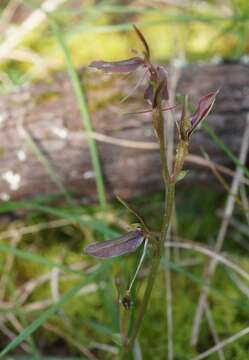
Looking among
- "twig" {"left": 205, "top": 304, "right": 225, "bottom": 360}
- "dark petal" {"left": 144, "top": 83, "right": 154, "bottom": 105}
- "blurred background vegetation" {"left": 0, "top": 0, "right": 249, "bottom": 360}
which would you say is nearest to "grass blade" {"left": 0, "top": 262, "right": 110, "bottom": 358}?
"blurred background vegetation" {"left": 0, "top": 0, "right": 249, "bottom": 360}

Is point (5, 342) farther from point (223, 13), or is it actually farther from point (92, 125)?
point (223, 13)

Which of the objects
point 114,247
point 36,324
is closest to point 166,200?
point 114,247

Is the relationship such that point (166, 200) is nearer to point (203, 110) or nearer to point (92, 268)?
point (203, 110)

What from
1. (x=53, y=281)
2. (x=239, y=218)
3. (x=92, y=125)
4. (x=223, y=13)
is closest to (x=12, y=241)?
(x=53, y=281)

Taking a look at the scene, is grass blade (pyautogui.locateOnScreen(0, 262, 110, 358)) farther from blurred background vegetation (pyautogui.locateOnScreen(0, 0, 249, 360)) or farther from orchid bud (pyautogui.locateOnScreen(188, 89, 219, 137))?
orchid bud (pyautogui.locateOnScreen(188, 89, 219, 137))

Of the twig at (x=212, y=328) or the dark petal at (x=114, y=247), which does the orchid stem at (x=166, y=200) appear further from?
the twig at (x=212, y=328)
